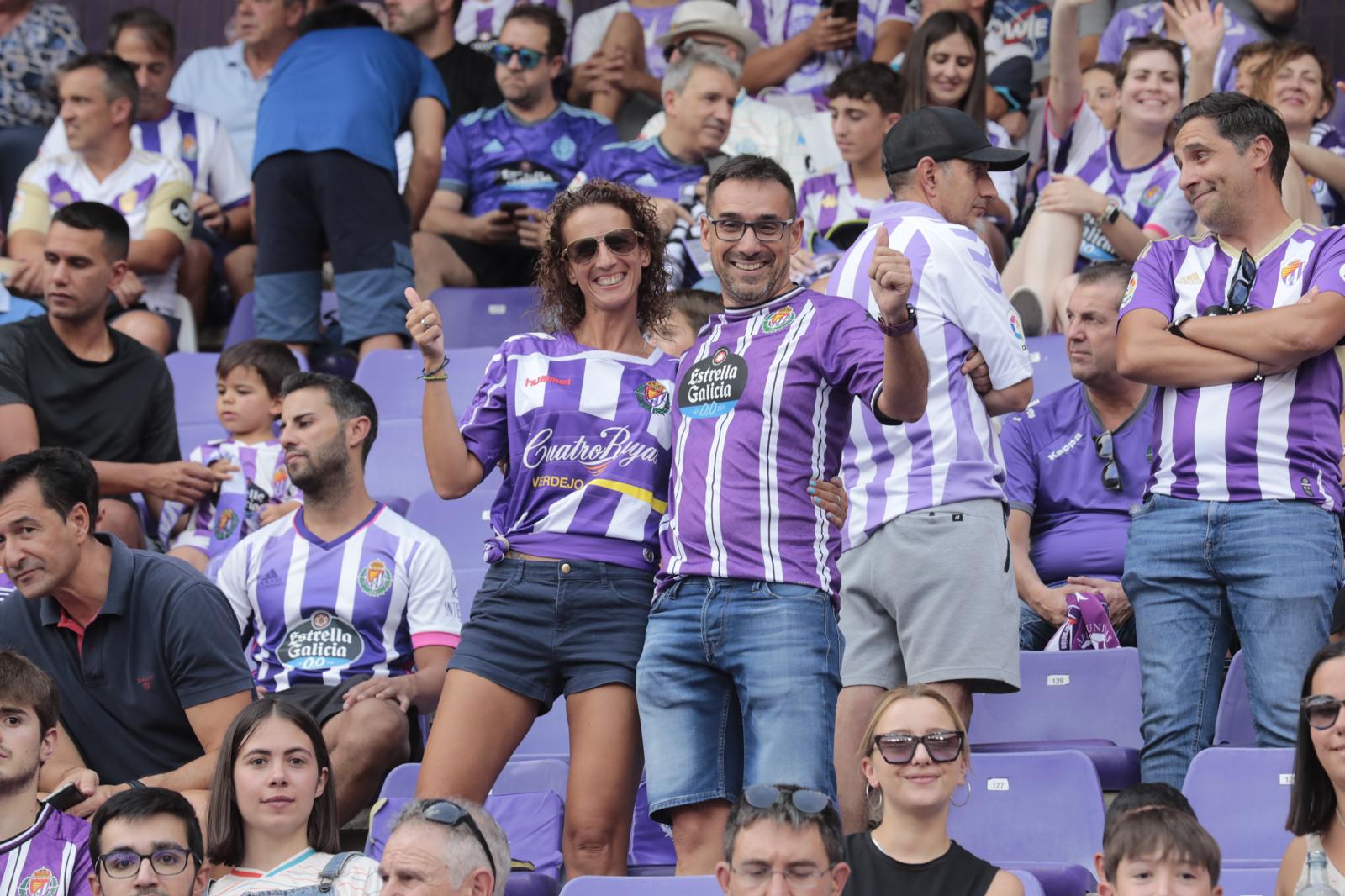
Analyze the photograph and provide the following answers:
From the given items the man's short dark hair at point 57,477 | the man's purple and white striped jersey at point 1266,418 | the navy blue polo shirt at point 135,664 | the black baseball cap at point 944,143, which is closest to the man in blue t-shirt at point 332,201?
the man's short dark hair at point 57,477

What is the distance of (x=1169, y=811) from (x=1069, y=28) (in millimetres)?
3960

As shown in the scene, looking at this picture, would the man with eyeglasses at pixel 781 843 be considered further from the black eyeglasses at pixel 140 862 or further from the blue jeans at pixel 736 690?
the black eyeglasses at pixel 140 862

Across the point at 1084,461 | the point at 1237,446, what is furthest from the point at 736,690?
the point at 1084,461

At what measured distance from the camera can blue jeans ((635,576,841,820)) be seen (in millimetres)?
A: 3305

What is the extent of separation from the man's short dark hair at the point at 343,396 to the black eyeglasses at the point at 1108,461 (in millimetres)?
1978

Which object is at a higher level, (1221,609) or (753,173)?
(753,173)

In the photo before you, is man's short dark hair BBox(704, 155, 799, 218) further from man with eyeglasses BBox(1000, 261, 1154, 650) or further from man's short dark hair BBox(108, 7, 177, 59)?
man's short dark hair BBox(108, 7, 177, 59)

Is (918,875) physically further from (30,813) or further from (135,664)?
(135,664)

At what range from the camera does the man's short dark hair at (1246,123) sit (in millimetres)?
4074

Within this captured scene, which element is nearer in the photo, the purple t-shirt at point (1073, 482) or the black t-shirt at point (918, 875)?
the black t-shirt at point (918, 875)

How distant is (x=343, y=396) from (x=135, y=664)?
3.37 feet

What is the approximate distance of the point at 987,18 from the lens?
25.4ft

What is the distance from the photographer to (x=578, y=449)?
12.1 feet

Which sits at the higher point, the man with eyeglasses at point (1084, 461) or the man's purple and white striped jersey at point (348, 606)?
the man with eyeglasses at point (1084, 461)
